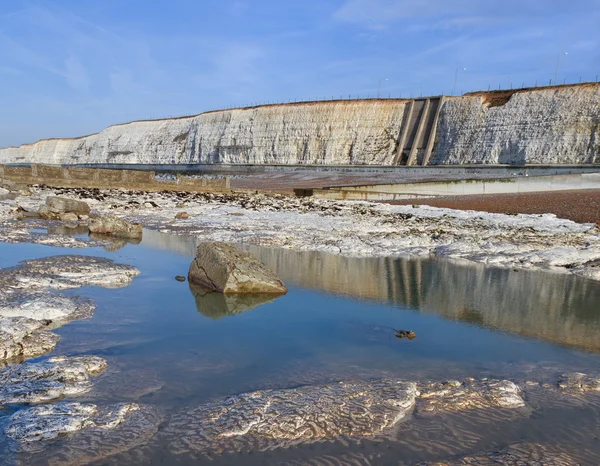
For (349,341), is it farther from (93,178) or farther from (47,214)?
(93,178)

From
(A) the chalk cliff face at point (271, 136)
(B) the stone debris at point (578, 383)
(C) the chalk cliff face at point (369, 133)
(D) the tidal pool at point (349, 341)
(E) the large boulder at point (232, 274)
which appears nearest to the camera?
(D) the tidal pool at point (349, 341)

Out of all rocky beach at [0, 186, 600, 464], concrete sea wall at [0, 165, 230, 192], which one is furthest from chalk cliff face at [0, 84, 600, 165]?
rocky beach at [0, 186, 600, 464]

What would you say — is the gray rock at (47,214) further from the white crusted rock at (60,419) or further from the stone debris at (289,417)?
the stone debris at (289,417)

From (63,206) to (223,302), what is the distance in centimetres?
1097

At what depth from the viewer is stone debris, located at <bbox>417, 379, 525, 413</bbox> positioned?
3369mm

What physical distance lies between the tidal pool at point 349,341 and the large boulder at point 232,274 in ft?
0.78

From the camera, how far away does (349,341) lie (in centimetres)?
474

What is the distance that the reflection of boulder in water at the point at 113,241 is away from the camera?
9823mm

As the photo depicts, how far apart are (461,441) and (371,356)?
147 centimetres

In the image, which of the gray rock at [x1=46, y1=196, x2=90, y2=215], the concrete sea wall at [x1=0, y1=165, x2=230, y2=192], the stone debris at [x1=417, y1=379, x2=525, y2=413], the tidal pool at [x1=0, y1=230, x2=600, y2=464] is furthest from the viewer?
the concrete sea wall at [x1=0, y1=165, x2=230, y2=192]

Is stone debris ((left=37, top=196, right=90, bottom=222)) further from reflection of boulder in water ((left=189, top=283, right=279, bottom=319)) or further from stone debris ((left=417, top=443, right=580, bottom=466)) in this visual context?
stone debris ((left=417, top=443, right=580, bottom=466))

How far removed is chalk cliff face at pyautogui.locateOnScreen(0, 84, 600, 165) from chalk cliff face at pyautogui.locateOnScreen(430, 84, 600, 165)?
84mm

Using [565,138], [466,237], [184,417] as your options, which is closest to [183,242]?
[466,237]

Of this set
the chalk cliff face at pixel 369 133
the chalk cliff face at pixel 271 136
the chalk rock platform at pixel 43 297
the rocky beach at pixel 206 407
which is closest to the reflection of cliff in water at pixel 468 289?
the rocky beach at pixel 206 407
